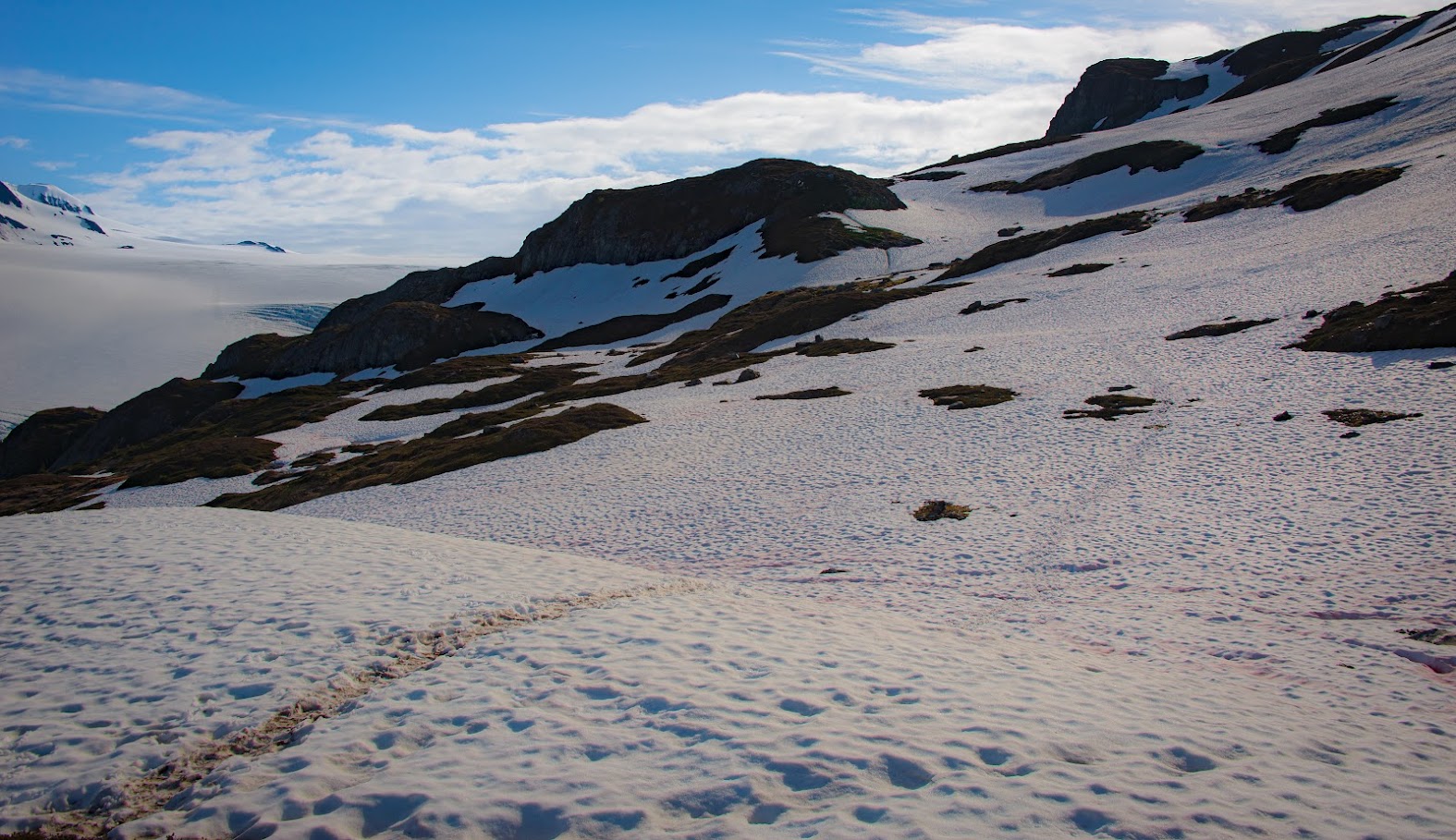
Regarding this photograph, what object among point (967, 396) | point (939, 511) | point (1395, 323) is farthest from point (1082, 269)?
point (939, 511)

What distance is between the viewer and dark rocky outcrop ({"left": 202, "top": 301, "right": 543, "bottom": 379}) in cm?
9294

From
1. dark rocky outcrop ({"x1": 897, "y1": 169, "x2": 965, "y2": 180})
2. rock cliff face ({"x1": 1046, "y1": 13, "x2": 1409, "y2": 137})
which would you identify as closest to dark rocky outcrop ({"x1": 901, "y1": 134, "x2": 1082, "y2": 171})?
dark rocky outcrop ({"x1": 897, "y1": 169, "x2": 965, "y2": 180})

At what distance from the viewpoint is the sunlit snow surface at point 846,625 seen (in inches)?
322

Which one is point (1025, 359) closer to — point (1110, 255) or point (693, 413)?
point (693, 413)

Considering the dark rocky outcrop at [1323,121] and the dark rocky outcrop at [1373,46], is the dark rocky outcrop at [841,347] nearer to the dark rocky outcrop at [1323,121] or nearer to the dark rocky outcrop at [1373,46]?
the dark rocky outcrop at [1323,121]

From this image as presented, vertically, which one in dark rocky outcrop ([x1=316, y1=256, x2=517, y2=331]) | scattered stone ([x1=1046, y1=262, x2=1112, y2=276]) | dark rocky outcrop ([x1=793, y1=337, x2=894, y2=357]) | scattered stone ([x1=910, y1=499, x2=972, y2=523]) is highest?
dark rocky outcrop ([x1=316, y1=256, x2=517, y2=331])

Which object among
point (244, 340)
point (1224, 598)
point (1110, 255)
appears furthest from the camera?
point (244, 340)

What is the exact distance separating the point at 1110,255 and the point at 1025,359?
29.3 metres

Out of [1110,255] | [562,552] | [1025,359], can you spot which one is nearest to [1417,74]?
[1110,255]

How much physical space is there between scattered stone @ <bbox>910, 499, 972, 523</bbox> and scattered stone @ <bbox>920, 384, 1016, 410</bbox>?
37.2 feet

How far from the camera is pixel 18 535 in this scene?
68.3ft

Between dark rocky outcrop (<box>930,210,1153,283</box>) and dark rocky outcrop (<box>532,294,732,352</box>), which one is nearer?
dark rocky outcrop (<box>930,210,1153,283</box>)

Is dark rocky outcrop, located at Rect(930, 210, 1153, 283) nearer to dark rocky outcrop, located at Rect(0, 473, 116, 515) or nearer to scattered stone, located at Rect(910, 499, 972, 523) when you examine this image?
scattered stone, located at Rect(910, 499, 972, 523)

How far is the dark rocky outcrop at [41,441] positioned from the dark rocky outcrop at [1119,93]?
574 ft
